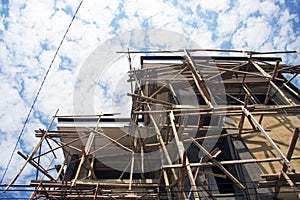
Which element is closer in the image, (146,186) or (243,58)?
(146,186)

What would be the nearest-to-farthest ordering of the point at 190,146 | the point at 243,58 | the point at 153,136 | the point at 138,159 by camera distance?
the point at 190,146
the point at 138,159
the point at 153,136
the point at 243,58

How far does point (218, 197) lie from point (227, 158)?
6.91ft

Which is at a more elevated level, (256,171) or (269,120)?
(269,120)

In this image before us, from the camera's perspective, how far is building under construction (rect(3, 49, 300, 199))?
21.8 feet

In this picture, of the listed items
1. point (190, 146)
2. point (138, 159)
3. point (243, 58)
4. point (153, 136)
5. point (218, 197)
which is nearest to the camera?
point (218, 197)

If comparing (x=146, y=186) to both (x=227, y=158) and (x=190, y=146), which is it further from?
(x=227, y=158)

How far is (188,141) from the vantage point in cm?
860

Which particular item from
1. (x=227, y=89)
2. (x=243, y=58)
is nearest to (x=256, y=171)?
(x=227, y=89)

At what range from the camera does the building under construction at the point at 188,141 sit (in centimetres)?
665

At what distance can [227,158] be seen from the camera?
28.5 ft

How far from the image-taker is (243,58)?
1580 cm

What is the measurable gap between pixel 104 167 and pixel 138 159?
2.17 metres

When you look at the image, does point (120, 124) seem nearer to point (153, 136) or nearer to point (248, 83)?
point (153, 136)

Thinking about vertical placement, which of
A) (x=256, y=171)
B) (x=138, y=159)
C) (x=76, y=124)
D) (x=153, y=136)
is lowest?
(x=256, y=171)
